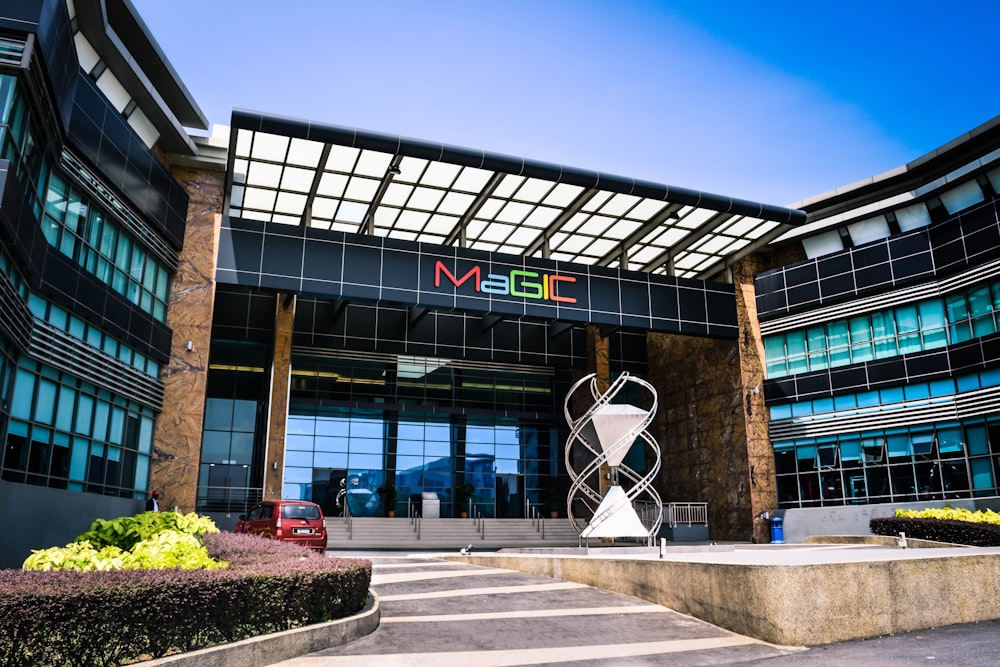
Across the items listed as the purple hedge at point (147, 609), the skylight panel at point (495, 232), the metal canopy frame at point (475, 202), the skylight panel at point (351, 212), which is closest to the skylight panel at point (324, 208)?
the metal canopy frame at point (475, 202)

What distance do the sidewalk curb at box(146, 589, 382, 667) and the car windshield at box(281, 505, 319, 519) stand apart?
34.0 feet

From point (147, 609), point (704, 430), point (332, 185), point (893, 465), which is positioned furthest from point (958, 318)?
point (147, 609)

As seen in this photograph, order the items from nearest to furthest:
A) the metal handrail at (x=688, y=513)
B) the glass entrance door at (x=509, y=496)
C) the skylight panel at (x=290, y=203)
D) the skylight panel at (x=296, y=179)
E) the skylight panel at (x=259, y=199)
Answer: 1. the skylight panel at (x=296, y=179)
2. the skylight panel at (x=259, y=199)
3. the skylight panel at (x=290, y=203)
4. the metal handrail at (x=688, y=513)
5. the glass entrance door at (x=509, y=496)

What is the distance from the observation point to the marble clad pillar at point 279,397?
32469 mm

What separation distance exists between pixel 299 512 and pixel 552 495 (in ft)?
77.6

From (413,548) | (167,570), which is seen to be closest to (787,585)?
(167,570)

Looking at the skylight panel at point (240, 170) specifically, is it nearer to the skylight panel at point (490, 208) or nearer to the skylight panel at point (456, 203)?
the skylight panel at point (456, 203)

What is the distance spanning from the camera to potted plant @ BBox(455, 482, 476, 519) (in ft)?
134

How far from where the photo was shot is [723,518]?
3588 centimetres

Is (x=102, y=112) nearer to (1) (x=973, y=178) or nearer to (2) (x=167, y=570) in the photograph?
(2) (x=167, y=570)

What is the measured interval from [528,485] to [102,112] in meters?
28.2

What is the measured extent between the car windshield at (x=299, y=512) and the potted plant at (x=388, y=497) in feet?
59.2

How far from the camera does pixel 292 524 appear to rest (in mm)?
20672

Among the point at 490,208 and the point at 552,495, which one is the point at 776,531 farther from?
the point at 490,208
